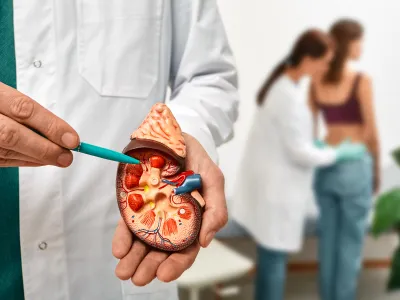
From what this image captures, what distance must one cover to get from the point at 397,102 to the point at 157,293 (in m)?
2.39

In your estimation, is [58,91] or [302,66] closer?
[58,91]

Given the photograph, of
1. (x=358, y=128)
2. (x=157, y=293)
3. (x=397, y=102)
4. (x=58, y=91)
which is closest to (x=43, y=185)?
(x=58, y=91)

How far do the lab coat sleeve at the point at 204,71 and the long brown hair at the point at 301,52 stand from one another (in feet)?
5.68

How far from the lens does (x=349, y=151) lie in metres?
2.61

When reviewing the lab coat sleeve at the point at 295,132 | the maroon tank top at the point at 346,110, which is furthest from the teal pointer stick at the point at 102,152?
the maroon tank top at the point at 346,110

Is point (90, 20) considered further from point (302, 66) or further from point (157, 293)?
point (302, 66)

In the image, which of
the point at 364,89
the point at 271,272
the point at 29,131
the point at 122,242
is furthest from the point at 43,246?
the point at 364,89

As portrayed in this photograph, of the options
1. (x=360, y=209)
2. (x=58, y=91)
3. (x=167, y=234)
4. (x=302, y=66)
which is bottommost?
(x=360, y=209)

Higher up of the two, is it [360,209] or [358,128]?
[358,128]

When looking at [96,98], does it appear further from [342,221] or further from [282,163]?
[342,221]

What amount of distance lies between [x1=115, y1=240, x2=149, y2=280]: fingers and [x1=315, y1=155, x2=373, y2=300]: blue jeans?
208 centimetres

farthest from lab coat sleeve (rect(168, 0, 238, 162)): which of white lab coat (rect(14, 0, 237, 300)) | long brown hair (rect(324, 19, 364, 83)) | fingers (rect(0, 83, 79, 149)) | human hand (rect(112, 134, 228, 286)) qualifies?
long brown hair (rect(324, 19, 364, 83))

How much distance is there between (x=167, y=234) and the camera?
728 millimetres

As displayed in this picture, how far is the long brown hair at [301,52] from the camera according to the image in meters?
2.63
